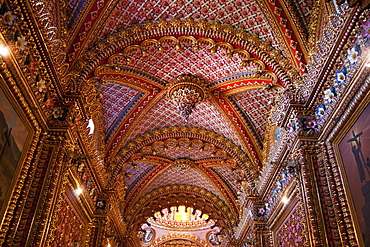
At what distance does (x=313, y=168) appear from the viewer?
6.40m

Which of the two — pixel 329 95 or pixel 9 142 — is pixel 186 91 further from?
pixel 9 142

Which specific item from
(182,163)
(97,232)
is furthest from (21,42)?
(182,163)

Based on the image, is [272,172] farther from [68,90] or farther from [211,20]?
[68,90]

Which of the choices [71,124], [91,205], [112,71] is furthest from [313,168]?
[91,205]

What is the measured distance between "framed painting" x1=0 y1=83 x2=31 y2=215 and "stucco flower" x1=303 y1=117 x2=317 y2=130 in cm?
543

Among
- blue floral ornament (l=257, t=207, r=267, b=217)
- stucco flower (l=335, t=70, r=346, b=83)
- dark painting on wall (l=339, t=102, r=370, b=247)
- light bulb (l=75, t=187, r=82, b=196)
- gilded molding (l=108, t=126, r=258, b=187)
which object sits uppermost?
gilded molding (l=108, t=126, r=258, b=187)

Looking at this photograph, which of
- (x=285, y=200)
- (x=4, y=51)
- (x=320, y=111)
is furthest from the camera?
(x=285, y=200)

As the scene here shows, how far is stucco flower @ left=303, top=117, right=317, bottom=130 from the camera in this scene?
684 cm

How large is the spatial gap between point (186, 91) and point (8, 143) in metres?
6.00

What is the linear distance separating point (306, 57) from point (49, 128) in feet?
19.0

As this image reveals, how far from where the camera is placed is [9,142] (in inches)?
205

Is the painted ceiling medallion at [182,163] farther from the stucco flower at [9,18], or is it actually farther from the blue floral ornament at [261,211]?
the stucco flower at [9,18]

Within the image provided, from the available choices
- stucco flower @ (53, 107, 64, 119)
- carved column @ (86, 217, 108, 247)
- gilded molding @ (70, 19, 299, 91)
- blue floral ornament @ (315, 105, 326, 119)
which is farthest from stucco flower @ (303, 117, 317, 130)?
carved column @ (86, 217, 108, 247)

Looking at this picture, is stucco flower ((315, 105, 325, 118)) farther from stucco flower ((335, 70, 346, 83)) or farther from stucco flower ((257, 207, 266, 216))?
stucco flower ((257, 207, 266, 216))
